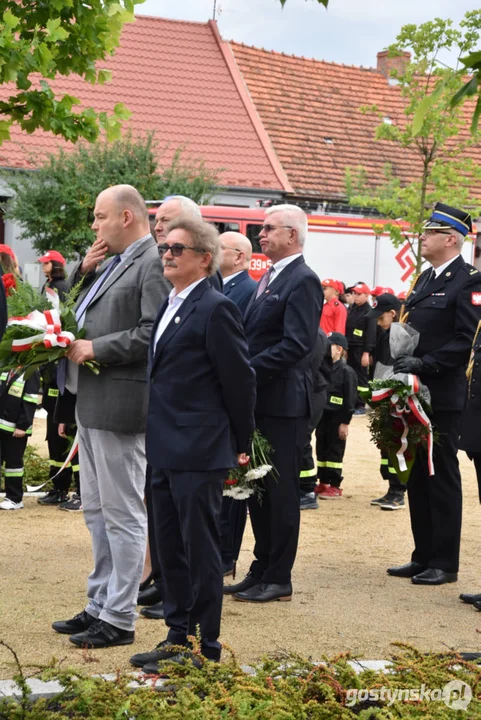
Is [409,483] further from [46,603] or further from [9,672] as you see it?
[9,672]

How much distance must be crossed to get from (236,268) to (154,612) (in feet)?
7.92

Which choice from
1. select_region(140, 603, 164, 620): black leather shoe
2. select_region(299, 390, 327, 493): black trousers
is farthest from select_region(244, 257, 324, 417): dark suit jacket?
select_region(299, 390, 327, 493): black trousers

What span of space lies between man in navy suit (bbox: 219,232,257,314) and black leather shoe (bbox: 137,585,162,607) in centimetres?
198

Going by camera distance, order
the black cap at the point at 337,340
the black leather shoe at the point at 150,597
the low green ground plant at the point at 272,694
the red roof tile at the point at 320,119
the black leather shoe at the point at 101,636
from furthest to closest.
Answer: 1. the red roof tile at the point at 320,119
2. the black cap at the point at 337,340
3. the black leather shoe at the point at 150,597
4. the black leather shoe at the point at 101,636
5. the low green ground plant at the point at 272,694

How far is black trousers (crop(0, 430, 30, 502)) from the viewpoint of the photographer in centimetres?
962

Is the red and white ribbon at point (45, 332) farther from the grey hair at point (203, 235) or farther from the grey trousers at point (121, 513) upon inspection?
the grey hair at point (203, 235)

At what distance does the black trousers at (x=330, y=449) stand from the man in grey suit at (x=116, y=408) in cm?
548

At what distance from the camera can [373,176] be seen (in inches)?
1188

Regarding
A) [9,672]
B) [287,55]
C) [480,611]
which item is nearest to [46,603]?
[9,672]

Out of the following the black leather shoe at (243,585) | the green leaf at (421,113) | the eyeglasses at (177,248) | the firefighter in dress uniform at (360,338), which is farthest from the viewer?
the firefighter in dress uniform at (360,338)

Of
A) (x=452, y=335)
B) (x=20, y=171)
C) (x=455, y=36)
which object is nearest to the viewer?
(x=452, y=335)

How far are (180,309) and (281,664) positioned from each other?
164cm

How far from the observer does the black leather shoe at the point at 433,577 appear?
731cm

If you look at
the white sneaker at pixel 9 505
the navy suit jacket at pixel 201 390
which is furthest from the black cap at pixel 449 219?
the white sneaker at pixel 9 505
